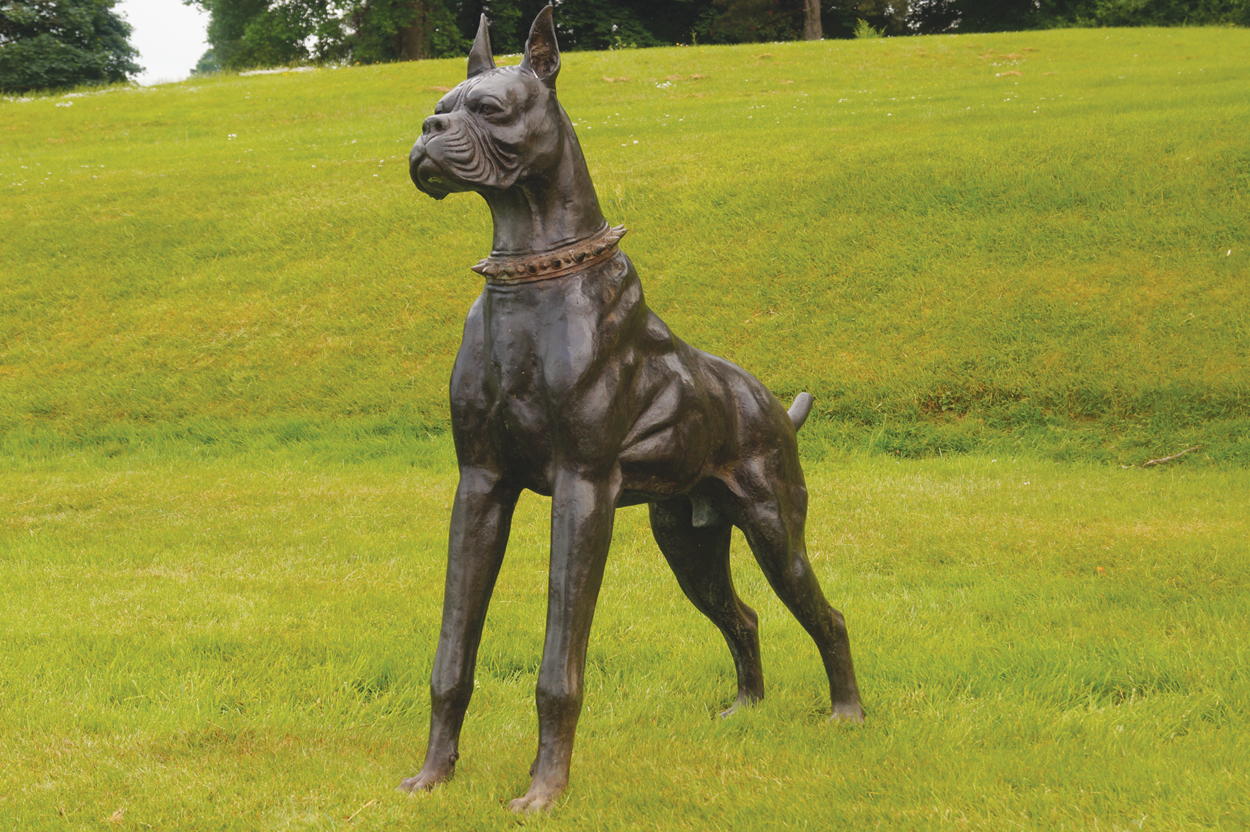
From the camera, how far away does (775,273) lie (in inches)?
578

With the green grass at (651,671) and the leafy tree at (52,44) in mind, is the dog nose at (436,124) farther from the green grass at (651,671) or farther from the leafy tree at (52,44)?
the leafy tree at (52,44)

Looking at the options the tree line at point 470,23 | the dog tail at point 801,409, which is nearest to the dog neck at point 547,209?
the dog tail at point 801,409

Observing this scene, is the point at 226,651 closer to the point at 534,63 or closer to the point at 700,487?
the point at 700,487

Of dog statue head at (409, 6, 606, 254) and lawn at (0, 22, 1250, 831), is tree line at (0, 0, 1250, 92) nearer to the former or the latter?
lawn at (0, 22, 1250, 831)

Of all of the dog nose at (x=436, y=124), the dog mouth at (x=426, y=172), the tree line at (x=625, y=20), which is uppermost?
the tree line at (x=625, y=20)

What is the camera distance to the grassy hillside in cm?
1203

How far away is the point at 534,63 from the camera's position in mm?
3898

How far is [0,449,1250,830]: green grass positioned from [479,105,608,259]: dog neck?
2.01m

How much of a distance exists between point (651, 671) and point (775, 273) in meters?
9.73

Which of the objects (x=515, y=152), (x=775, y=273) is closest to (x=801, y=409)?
(x=515, y=152)

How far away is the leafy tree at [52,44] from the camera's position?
3912cm

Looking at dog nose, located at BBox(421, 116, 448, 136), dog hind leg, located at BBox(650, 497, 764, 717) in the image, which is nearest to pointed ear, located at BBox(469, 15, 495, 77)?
dog nose, located at BBox(421, 116, 448, 136)

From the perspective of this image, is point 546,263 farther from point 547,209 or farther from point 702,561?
point 702,561

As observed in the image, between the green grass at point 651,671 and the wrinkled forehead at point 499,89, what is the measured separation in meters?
2.48
